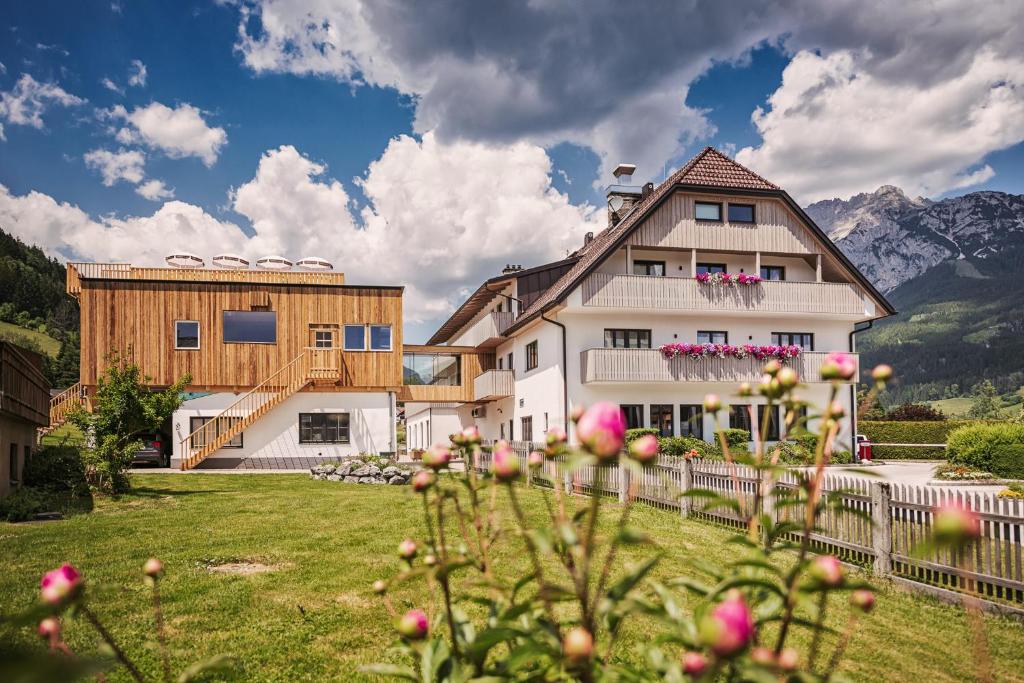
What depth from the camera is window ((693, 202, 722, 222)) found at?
26.5 metres

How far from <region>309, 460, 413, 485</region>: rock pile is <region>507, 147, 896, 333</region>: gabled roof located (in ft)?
26.5

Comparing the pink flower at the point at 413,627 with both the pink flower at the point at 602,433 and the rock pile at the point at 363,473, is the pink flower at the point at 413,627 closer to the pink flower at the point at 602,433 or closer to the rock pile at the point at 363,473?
the pink flower at the point at 602,433

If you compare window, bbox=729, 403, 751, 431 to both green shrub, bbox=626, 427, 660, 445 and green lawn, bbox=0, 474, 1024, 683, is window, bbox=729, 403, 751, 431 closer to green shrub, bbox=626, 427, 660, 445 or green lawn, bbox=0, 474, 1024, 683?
green shrub, bbox=626, 427, 660, 445

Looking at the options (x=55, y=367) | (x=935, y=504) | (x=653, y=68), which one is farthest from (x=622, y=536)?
(x=55, y=367)

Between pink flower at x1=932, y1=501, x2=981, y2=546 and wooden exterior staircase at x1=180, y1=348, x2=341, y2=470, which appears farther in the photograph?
wooden exterior staircase at x1=180, y1=348, x2=341, y2=470

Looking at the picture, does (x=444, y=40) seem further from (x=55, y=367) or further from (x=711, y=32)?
(x=55, y=367)

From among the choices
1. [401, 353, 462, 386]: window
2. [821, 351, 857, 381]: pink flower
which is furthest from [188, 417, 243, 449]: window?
[821, 351, 857, 381]: pink flower

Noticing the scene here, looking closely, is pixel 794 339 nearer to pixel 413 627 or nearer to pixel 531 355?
pixel 531 355

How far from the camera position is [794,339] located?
27812 millimetres

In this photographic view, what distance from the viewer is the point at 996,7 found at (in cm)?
3897

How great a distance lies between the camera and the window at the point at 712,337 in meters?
26.7

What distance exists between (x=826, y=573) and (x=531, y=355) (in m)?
27.0

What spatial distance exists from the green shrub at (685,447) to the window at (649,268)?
657 centimetres

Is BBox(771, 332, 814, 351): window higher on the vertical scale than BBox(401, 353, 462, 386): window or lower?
higher
